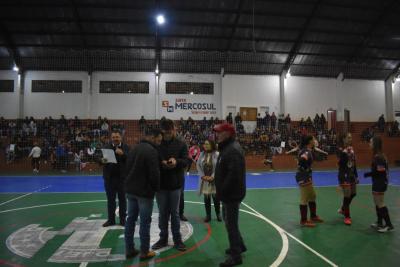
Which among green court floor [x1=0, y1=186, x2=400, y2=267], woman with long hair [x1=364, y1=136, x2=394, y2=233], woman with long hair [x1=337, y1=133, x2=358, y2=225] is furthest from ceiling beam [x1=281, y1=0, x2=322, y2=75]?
woman with long hair [x1=364, y1=136, x2=394, y2=233]

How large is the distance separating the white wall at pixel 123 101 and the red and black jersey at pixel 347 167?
20.6 m

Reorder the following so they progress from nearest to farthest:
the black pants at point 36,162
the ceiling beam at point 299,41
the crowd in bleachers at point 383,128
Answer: the black pants at point 36,162
the ceiling beam at point 299,41
the crowd in bleachers at point 383,128

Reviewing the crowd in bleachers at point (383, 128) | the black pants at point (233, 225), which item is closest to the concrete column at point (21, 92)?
the black pants at point (233, 225)

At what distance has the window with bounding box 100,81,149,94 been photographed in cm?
2573

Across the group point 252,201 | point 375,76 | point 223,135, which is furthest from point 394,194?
point 375,76

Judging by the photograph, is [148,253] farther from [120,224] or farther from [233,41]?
[233,41]

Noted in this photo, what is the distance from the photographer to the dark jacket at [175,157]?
5133 mm

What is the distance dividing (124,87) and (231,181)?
76.2 ft

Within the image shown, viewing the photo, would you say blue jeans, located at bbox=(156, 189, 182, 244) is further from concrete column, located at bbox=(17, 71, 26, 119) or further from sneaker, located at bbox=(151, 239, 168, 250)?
concrete column, located at bbox=(17, 71, 26, 119)

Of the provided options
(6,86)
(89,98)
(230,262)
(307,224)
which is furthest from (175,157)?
(6,86)

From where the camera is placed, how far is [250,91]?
89.9 ft

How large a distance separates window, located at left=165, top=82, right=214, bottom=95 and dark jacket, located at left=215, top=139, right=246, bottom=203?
73.4ft

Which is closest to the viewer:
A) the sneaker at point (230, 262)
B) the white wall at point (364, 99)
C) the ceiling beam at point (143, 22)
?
the sneaker at point (230, 262)

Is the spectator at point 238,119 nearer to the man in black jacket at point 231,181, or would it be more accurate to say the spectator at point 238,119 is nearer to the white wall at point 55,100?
the white wall at point 55,100
